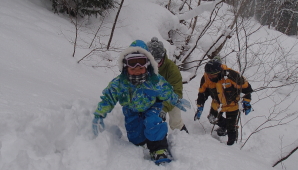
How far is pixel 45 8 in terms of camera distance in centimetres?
611

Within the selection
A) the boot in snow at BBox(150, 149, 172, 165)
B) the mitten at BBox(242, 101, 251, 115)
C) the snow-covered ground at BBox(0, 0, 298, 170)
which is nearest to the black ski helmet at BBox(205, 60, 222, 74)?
the mitten at BBox(242, 101, 251, 115)

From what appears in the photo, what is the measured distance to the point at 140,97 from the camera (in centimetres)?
216

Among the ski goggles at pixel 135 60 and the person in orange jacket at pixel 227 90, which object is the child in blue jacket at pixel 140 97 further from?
the person in orange jacket at pixel 227 90

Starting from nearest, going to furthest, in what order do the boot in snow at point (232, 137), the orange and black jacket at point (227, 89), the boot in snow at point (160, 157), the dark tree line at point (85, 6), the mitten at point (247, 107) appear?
the boot in snow at point (160, 157), the orange and black jacket at point (227, 89), the mitten at point (247, 107), the boot in snow at point (232, 137), the dark tree line at point (85, 6)

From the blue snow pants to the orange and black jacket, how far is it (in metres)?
1.45

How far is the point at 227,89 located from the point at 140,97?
1.77 m

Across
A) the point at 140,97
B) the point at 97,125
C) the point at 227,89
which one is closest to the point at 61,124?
the point at 97,125

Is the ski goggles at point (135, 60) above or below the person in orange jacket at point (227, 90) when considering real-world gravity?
above

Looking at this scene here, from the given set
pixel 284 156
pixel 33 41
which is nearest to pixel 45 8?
pixel 33 41

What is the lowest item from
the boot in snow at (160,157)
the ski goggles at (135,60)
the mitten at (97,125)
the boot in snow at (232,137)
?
the boot in snow at (232,137)

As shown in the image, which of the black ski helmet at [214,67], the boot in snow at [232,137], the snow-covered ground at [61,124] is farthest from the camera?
the boot in snow at [232,137]

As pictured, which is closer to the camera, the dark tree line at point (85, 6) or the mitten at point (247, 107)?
the mitten at point (247, 107)

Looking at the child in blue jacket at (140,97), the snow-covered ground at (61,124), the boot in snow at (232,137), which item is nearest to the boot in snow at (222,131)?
the snow-covered ground at (61,124)

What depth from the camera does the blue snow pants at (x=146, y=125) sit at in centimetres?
209
